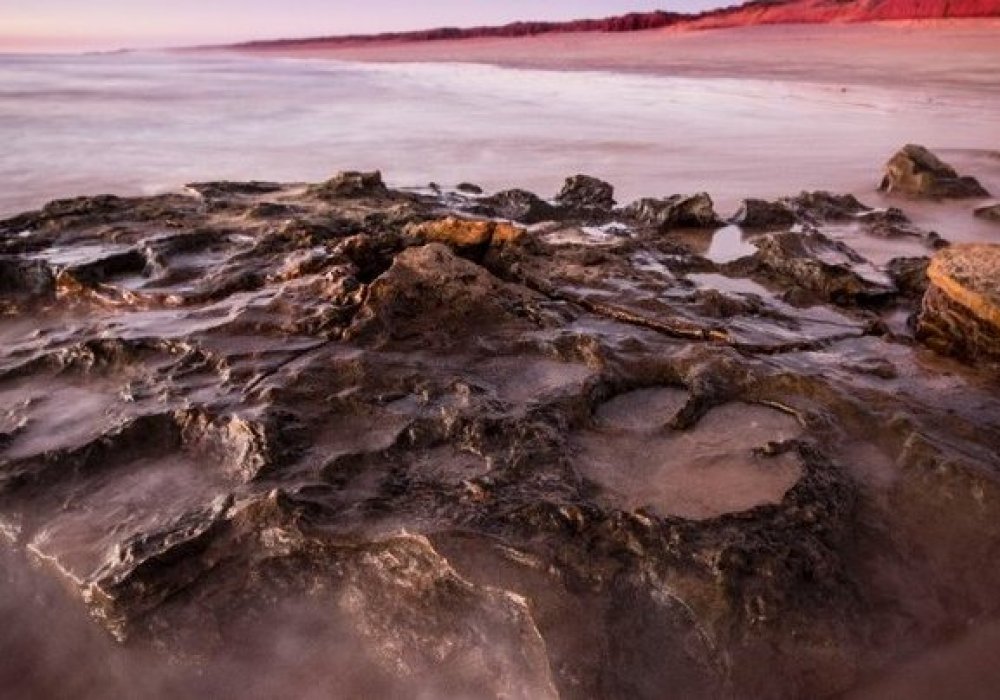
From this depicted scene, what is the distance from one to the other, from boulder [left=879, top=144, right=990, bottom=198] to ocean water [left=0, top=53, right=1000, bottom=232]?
22 cm

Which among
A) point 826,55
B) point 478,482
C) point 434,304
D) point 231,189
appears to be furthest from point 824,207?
point 826,55

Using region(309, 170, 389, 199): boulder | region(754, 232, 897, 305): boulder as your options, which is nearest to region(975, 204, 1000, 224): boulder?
region(754, 232, 897, 305): boulder

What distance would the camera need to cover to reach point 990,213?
4.66 metres

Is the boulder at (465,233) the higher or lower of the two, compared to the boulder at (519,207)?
higher

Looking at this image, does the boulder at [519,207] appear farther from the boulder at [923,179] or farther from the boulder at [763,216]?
the boulder at [923,179]

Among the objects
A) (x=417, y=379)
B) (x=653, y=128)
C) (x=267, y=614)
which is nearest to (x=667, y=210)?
(x=417, y=379)

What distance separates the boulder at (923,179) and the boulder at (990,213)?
1.71 ft

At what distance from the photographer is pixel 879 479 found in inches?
70.6

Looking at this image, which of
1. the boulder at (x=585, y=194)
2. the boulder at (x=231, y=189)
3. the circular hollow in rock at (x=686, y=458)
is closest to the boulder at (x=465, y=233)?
the circular hollow in rock at (x=686, y=458)

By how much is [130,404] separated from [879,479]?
191cm

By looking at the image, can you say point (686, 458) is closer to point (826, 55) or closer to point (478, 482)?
point (478, 482)

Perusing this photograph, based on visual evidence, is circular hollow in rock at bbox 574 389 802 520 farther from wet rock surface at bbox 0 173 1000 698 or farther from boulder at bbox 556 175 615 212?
boulder at bbox 556 175 615 212

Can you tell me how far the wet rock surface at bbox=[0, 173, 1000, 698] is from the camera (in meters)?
1.41

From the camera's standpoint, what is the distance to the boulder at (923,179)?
207 inches
